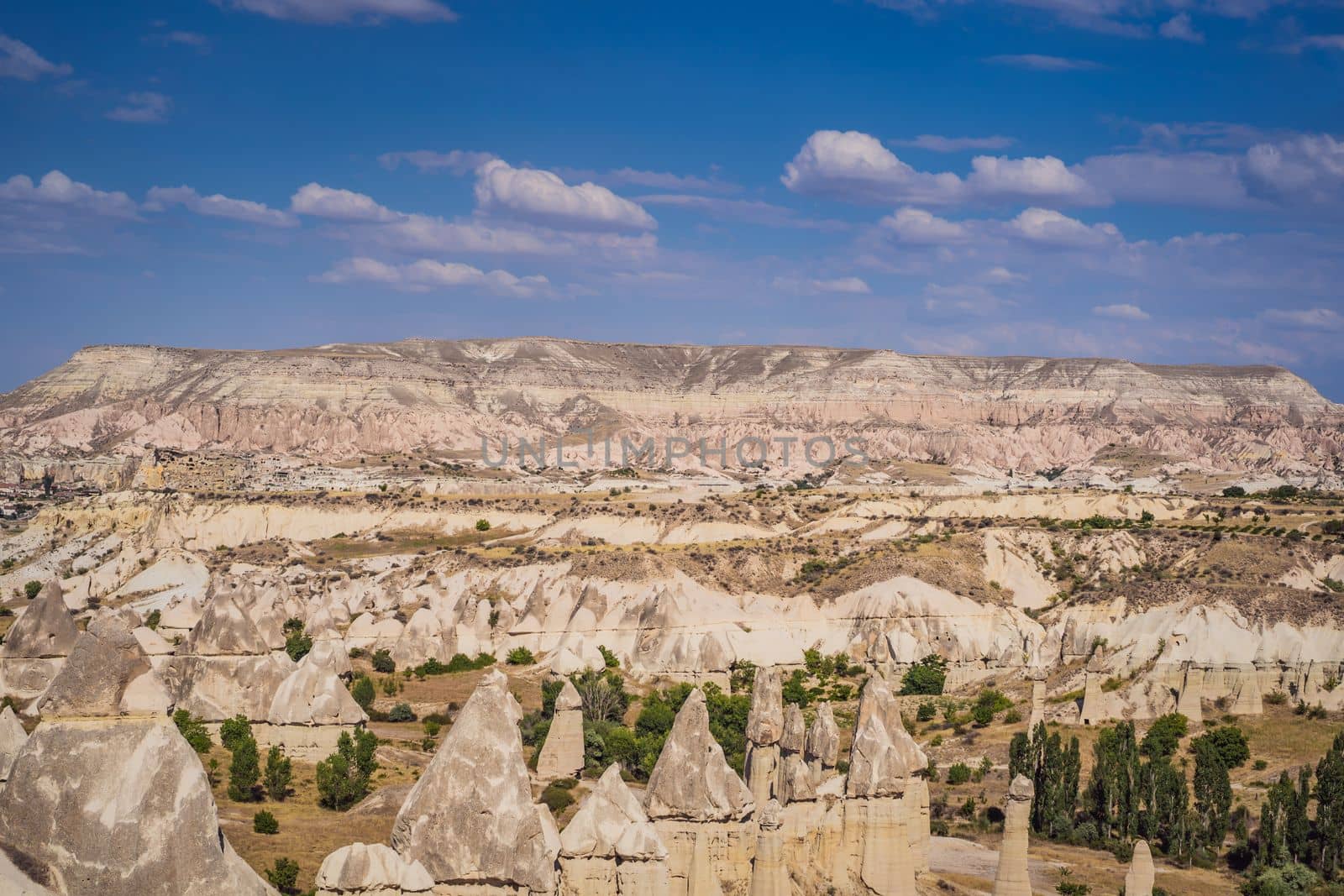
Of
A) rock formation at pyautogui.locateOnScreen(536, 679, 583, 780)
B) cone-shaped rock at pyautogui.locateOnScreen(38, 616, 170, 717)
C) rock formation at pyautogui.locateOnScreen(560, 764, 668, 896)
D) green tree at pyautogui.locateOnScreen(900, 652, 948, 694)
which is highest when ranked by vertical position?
cone-shaped rock at pyautogui.locateOnScreen(38, 616, 170, 717)

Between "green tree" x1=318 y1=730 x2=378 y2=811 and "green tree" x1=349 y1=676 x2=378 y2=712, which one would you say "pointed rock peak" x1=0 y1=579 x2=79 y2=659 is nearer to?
"green tree" x1=318 y1=730 x2=378 y2=811

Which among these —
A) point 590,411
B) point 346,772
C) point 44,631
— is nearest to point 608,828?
point 346,772

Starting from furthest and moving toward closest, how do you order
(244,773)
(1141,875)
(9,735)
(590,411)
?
1. (590,411)
2. (244,773)
3. (1141,875)
4. (9,735)

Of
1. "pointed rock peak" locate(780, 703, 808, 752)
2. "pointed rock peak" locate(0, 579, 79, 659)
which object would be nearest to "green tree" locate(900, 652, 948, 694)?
"pointed rock peak" locate(780, 703, 808, 752)

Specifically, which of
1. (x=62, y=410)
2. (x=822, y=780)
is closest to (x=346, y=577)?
(x=822, y=780)

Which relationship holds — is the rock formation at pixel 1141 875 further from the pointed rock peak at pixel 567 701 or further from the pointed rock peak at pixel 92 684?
the pointed rock peak at pixel 92 684

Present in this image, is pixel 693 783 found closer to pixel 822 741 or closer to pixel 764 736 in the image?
pixel 764 736

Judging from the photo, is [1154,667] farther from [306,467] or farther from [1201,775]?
[306,467]

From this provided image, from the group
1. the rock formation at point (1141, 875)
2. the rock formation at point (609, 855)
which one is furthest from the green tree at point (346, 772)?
the rock formation at point (1141, 875)
